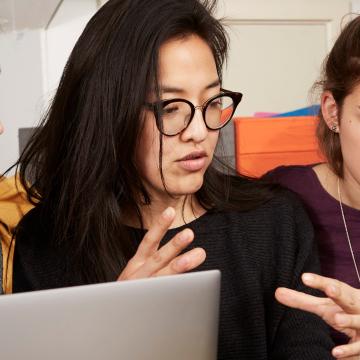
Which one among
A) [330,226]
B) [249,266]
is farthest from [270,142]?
[249,266]

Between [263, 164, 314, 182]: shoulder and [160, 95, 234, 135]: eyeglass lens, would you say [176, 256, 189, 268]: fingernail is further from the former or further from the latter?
[263, 164, 314, 182]: shoulder

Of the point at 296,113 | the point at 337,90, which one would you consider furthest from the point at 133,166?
the point at 296,113

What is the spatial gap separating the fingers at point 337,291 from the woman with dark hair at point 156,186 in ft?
0.79

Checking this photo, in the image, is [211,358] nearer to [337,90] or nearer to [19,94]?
[337,90]

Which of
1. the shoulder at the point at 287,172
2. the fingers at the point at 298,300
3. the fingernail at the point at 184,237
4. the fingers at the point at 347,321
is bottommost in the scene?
the fingers at the point at 347,321

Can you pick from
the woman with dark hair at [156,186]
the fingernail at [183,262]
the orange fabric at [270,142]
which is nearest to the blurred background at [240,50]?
the orange fabric at [270,142]

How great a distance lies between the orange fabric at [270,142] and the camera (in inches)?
59.7

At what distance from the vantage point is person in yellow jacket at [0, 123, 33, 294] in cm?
114

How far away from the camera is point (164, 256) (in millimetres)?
865

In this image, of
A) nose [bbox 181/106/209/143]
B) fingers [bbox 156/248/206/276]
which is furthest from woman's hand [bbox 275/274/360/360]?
nose [bbox 181/106/209/143]

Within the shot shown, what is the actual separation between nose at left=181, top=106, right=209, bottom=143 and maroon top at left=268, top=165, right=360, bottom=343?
357 mm

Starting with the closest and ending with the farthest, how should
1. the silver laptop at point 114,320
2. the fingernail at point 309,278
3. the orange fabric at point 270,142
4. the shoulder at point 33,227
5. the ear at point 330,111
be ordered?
the silver laptop at point 114,320, the fingernail at point 309,278, the shoulder at point 33,227, the ear at point 330,111, the orange fabric at point 270,142

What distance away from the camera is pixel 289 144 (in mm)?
1549

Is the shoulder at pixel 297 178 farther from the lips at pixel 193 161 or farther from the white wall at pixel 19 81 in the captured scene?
the white wall at pixel 19 81
